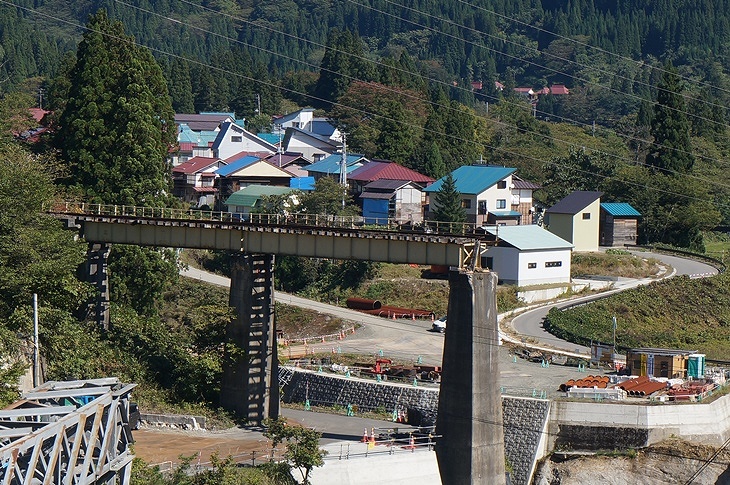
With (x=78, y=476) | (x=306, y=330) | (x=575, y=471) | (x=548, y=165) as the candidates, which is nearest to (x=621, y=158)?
(x=548, y=165)

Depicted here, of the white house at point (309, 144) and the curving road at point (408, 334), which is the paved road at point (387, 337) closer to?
the curving road at point (408, 334)

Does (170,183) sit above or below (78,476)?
above

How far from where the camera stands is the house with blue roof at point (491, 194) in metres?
92.4

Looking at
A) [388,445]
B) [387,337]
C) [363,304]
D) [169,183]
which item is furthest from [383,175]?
[388,445]

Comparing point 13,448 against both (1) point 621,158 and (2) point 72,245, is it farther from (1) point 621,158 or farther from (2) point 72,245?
(1) point 621,158

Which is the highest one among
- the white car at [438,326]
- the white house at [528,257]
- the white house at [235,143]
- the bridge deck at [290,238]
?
the white house at [235,143]

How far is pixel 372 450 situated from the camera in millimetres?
48812

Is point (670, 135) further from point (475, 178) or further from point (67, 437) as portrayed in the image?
point (67, 437)

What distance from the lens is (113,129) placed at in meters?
70.4

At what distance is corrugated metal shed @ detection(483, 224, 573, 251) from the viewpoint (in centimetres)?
7931

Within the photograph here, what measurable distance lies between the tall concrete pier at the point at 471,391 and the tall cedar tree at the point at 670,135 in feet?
188

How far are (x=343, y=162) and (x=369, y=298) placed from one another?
20675mm

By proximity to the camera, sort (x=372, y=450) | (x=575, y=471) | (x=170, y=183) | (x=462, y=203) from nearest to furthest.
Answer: (x=372, y=450)
(x=575, y=471)
(x=170, y=183)
(x=462, y=203)

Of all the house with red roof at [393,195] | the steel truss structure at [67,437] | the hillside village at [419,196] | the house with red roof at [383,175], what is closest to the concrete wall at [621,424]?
the hillside village at [419,196]
